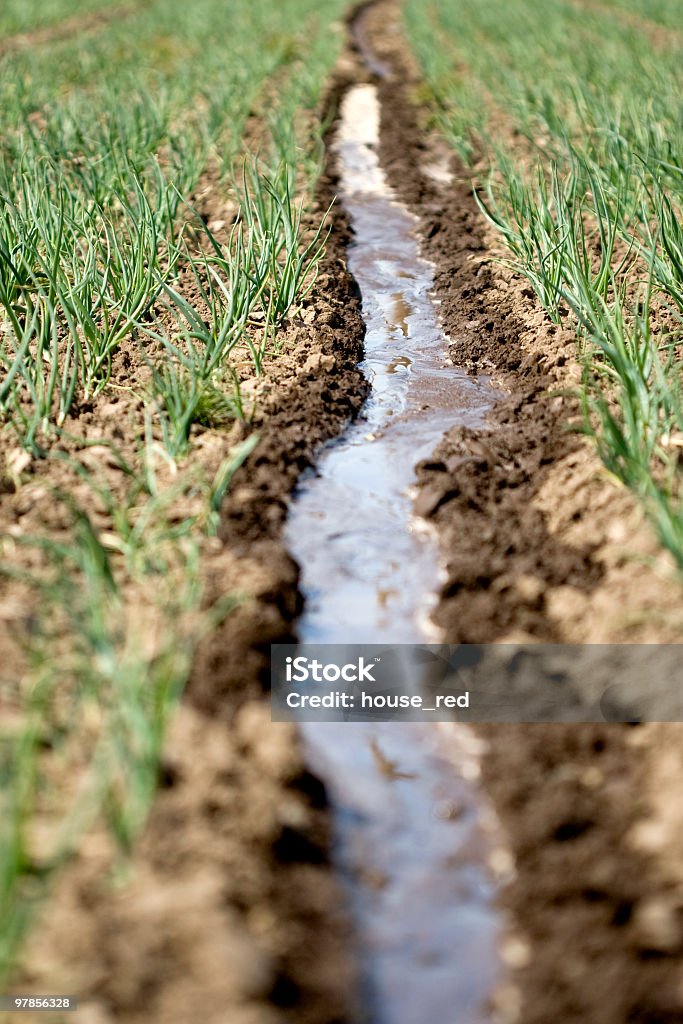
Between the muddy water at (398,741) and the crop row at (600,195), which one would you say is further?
the crop row at (600,195)

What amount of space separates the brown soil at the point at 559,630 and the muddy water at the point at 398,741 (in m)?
0.07

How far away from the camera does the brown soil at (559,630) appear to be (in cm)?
168

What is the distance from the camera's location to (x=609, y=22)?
11523mm

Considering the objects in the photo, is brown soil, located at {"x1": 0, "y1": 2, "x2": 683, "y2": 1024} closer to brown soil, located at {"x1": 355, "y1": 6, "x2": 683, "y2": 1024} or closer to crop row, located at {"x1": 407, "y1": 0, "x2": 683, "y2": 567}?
brown soil, located at {"x1": 355, "y1": 6, "x2": 683, "y2": 1024}

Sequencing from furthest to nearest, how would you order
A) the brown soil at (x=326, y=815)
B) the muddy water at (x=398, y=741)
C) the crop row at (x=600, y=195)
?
the crop row at (x=600, y=195), the muddy water at (x=398, y=741), the brown soil at (x=326, y=815)

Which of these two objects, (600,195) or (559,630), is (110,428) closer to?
(559,630)

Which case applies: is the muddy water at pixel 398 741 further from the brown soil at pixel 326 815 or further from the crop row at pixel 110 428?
the crop row at pixel 110 428

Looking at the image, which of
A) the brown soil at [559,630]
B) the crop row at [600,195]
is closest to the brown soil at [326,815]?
the brown soil at [559,630]

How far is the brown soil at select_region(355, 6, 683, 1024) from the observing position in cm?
168

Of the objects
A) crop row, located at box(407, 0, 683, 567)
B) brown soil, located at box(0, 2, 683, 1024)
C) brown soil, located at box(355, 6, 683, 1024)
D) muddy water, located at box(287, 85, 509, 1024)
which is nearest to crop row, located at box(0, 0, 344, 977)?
brown soil, located at box(0, 2, 683, 1024)

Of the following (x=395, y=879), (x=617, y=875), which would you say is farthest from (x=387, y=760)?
(x=617, y=875)

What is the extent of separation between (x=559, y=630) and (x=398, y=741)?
494 mm

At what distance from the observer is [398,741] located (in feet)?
7.41

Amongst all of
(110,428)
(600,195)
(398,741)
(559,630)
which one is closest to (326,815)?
(398,741)
